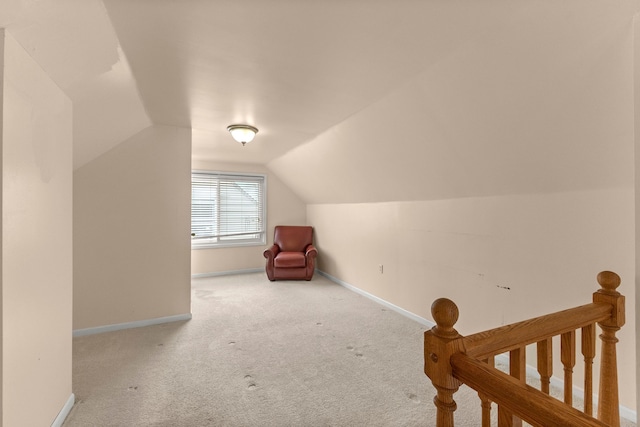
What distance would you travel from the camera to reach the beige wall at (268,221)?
17.6 feet

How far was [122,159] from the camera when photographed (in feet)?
9.96

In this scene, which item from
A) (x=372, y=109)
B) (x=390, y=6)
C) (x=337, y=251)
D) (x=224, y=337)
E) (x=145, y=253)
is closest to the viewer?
(x=390, y=6)

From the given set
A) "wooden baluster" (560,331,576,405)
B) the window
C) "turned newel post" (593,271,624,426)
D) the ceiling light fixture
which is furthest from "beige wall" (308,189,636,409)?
the window

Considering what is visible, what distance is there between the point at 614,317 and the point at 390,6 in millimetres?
1619

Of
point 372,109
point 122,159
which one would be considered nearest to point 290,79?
point 372,109

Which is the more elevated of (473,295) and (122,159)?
(122,159)

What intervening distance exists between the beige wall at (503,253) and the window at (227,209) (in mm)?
2591

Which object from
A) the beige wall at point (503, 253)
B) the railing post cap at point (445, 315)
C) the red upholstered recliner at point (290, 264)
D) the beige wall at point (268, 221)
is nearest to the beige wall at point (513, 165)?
the beige wall at point (503, 253)

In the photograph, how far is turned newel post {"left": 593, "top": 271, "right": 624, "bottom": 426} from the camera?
3.81 feet

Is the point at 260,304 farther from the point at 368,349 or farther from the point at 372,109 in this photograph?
the point at 372,109

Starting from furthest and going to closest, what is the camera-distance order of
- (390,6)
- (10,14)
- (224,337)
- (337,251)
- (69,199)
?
(337,251) → (224,337) → (69,199) → (390,6) → (10,14)

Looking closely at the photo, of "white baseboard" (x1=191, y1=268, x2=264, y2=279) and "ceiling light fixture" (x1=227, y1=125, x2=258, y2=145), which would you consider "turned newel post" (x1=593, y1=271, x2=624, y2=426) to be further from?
"white baseboard" (x1=191, y1=268, x2=264, y2=279)

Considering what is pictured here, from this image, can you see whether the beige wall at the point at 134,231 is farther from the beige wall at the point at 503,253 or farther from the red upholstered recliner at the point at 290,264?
the beige wall at the point at 503,253

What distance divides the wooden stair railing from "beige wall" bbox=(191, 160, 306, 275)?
5.15 meters
